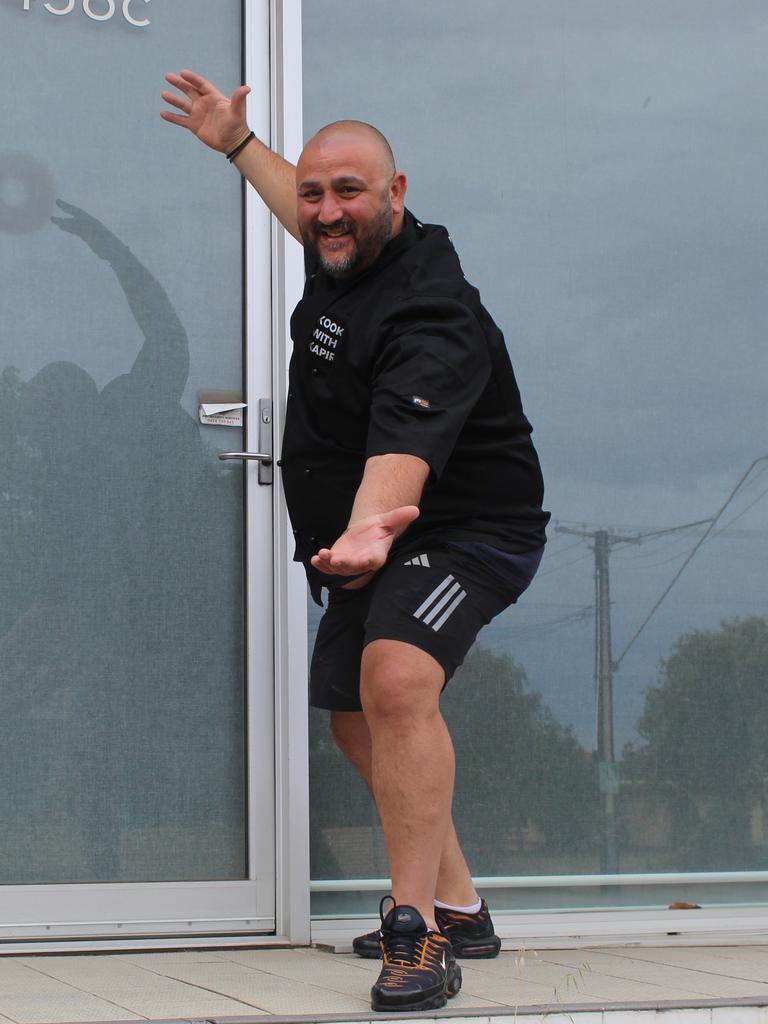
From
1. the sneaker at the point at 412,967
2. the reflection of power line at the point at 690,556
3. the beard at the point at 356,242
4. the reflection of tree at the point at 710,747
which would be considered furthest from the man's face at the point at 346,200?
the reflection of tree at the point at 710,747

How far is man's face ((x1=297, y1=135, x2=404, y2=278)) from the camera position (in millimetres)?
2758

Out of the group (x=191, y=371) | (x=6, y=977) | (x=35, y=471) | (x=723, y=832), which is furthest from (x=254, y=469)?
(x=723, y=832)

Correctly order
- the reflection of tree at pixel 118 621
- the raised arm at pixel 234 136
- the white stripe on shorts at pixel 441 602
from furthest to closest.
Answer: the reflection of tree at pixel 118 621
the raised arm at pixel 234 136
the white stripe on shorts at pixel 441 602

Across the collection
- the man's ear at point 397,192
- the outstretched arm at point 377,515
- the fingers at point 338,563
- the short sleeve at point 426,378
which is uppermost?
the man's ear at point 397,192

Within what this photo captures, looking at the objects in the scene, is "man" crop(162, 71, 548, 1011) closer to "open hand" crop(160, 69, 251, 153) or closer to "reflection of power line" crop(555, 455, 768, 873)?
"open hand" crop(160, 69, 251, 153)

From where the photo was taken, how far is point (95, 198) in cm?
346

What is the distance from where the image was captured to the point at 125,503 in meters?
3.38

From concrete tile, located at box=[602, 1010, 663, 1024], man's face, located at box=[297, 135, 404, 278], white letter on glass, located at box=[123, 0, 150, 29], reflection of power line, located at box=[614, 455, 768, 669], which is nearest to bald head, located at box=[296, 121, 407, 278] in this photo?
man's face, located at box=[297, 135, 404, 278]

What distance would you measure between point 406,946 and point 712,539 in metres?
1.74

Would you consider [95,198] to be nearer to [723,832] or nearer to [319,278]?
[319,278]

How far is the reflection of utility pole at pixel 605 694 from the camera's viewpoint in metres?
3.57

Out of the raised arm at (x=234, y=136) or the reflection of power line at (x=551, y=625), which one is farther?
the reflection of power line at (x=551, y=625)

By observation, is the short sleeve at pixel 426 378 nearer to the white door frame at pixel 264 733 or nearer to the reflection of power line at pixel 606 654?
the white door frame at pixel 264 733

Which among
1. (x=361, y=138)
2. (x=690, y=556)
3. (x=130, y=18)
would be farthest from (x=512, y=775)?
(x=130, y=18)
